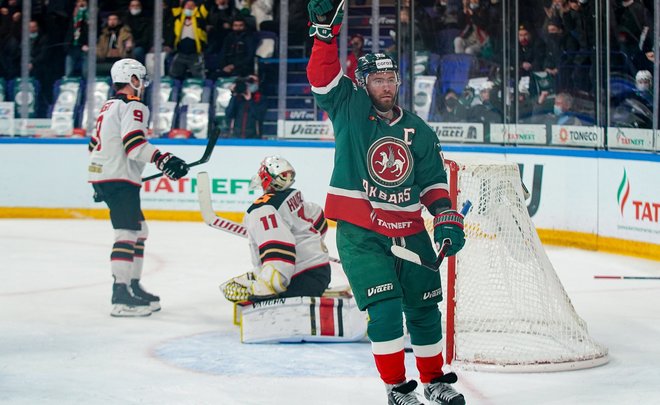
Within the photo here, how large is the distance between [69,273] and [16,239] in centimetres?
195

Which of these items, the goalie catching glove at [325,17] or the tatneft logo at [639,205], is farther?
the tatneft logo at [639,205]

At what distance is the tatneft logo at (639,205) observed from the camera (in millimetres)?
7957

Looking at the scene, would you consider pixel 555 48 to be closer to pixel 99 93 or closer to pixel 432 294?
pixel 99 93

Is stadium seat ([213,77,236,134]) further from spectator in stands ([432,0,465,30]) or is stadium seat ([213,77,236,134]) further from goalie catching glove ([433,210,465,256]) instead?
goalie catching glove ([433,210,465,256])

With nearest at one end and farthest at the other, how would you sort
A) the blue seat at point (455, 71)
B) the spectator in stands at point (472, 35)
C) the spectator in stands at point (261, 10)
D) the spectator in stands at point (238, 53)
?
the spectator in stands at point (472, 35) < the blue seat at point (455, 71) < the spectator in stands at point (261, 10) < the spectator in stands at point (238, 53)

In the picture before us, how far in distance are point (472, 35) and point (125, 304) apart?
206 inches

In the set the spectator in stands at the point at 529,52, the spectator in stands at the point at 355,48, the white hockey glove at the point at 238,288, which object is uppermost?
the spectator in stands at the point at 355,48

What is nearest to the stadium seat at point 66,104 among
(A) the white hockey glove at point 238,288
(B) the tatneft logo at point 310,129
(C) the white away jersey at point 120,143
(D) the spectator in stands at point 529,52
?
(B) the tatneft logo at point 310,129

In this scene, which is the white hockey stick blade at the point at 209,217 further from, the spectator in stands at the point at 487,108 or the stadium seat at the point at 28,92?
the stadium seat at the point at 28,92

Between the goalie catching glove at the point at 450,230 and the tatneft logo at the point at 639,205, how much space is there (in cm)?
454

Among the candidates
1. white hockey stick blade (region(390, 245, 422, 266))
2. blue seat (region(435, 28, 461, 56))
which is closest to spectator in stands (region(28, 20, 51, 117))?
blue seat (region(435, 28, 461, 56))

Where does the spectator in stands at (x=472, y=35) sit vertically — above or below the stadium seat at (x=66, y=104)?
above

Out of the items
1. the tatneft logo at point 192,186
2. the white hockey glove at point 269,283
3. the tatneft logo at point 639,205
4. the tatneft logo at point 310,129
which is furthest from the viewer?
the tatneft logo at point 310,129

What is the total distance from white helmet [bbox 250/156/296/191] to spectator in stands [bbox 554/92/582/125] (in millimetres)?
4576
